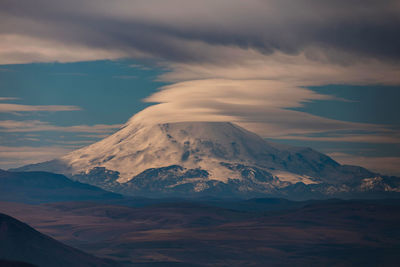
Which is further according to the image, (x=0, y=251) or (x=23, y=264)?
(x=0, y=251)

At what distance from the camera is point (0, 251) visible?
200m

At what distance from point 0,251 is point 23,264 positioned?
134 ft

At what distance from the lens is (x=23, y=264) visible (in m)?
163
